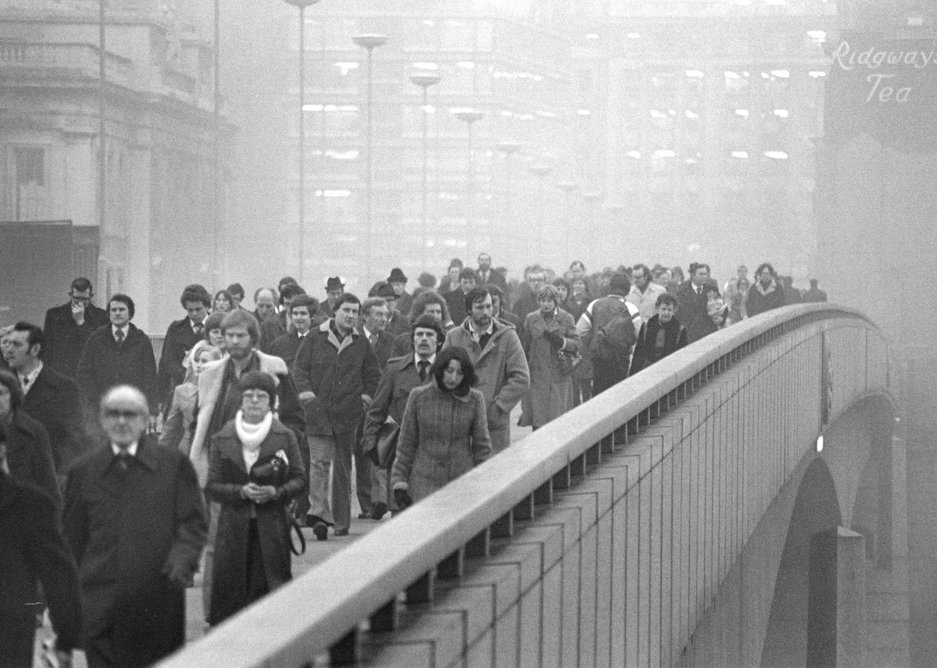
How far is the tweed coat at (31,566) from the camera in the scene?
6.34 metres

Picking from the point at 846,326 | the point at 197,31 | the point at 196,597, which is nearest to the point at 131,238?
the point at 197,31

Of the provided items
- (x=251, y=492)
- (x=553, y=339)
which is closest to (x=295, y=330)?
(x=553, y=339)

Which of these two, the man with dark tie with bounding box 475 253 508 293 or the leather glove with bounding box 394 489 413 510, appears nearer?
the leather glove with bounding box 394 489 413 510

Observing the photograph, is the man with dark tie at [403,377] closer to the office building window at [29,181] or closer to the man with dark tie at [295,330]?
the man with dark tie at [295,330]

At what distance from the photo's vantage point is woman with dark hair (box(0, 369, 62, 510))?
7.70 m

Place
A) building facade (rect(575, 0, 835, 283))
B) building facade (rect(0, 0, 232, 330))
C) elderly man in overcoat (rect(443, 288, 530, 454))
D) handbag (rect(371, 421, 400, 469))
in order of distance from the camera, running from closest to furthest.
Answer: handbag (rect(371, 421, 400, 469))
elderly man in overcoat (rect(443, 288, 530, 454))
building facade (rect(0, 0, 232, 330))
building facade (rect(575, 0, 835, 283))

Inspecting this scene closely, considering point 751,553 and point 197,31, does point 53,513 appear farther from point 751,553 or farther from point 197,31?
point 197,31

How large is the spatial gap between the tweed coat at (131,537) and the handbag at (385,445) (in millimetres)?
4725

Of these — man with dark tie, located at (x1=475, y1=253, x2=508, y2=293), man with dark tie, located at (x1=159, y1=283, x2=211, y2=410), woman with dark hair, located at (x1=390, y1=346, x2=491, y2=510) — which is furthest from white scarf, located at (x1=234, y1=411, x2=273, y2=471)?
man with dark tie, located at (x1=475, y1=253, x2=508, y2=293)

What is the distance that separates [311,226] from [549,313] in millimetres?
94181

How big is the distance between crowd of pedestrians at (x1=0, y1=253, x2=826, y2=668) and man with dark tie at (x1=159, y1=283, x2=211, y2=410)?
18 millimetres

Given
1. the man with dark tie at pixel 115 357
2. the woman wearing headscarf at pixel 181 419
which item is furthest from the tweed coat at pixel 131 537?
the man with dark tie at pixel 115 357

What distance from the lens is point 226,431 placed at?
28.2 ft

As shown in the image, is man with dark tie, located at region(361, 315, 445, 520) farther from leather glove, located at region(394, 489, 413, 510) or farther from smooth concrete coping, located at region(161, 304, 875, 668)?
smooth concrete coping, located at region(161, 304, 875, 668)
